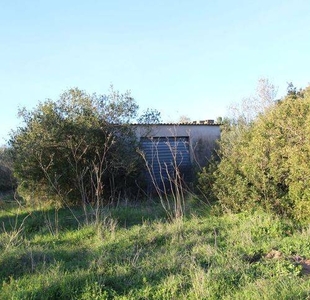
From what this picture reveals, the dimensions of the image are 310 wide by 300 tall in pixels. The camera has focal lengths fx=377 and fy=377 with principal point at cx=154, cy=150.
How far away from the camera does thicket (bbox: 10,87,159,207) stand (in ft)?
38.8

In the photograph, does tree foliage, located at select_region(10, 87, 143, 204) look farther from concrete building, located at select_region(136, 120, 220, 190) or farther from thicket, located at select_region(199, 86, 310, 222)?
thicket, located at select_region(199, 86, 310, 222)

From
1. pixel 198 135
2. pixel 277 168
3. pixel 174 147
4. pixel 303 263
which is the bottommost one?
pixel 303 263

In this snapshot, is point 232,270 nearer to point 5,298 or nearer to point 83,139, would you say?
point 5,298

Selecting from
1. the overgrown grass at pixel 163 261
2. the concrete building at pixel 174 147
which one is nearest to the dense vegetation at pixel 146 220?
the overgrown grass at pixel 163 261

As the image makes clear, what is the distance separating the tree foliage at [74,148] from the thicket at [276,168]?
4062mm

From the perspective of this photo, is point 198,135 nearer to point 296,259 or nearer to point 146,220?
point 146,220

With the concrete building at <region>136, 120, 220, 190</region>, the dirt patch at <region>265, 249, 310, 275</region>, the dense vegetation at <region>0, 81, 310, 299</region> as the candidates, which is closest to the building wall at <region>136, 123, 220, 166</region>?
the concrete building at <region>136, 120, 220, 190</region>

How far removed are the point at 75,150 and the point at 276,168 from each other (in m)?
5.96

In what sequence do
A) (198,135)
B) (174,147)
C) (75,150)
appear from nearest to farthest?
(75,150)
(174,147)
(198,135)

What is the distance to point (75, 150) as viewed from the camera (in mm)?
11562

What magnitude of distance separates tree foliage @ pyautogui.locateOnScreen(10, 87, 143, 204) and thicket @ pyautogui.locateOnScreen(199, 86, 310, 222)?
4.06 metres

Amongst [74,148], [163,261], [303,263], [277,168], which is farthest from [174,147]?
[303,263]

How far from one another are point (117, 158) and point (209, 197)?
12.0 feet

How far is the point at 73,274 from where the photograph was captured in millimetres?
5145
